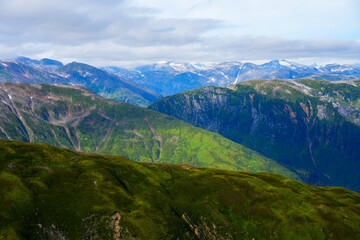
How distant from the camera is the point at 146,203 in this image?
120m

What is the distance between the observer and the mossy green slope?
96.8 meters

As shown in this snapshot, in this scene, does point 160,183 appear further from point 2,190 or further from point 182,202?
point 2,190

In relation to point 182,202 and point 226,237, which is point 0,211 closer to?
point 182,202

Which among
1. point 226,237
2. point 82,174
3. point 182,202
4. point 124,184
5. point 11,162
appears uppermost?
point 11,162

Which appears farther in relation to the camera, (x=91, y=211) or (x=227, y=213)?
(x=227, y=213)

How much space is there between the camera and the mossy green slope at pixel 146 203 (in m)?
96.8

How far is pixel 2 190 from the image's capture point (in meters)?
96.4

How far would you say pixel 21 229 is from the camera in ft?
283

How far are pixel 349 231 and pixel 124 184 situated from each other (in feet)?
394

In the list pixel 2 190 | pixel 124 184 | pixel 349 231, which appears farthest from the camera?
pixel 124 184

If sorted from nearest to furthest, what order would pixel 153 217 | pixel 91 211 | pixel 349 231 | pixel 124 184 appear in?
pixel 91 211, pixel 153 217, pixel 349 231, pixel 124 184

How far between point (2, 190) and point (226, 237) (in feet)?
346

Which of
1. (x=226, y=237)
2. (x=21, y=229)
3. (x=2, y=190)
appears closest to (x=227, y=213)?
(x=226, y=237)

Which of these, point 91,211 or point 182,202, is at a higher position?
point 91,211
